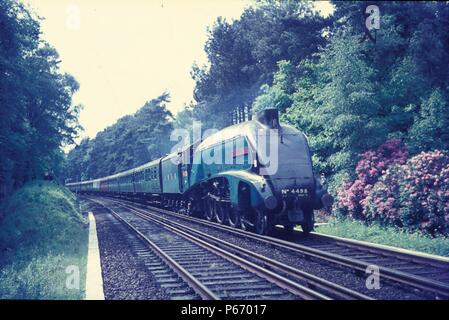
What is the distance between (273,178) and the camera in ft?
35.3

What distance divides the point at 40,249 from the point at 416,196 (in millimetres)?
11677

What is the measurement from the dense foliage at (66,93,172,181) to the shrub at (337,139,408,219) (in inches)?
1722

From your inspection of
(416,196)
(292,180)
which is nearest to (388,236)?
(416,196)

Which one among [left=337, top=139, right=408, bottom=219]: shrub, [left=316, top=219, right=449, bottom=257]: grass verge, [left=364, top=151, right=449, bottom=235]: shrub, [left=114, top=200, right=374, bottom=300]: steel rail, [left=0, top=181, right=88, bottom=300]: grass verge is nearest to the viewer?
[left=114, top=200, right=374, bottom=300]: steel rail

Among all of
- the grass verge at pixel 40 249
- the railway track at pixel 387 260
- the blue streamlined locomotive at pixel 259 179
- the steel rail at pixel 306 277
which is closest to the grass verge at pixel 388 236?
the railway track at pixel 387 260

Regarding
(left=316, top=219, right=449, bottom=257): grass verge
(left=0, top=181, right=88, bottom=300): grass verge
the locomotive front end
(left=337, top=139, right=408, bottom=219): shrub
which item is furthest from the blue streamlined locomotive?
(left=0, top=181, right=88, bottom=300): grass verge

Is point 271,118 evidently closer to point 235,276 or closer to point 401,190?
point 401,190

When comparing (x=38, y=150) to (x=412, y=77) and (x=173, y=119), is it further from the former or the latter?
(x=173, y=119)

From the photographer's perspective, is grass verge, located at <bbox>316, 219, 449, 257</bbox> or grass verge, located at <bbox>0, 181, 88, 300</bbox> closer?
grass verge, located at <bbox>0, 181, 88, 300</bbox>

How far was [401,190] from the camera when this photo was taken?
11516 mm

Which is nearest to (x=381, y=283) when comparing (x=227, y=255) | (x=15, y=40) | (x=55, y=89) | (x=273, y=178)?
(x=227, y=255)

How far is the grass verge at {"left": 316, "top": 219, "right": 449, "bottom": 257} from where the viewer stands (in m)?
8.95

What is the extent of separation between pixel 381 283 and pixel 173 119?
65172 mm

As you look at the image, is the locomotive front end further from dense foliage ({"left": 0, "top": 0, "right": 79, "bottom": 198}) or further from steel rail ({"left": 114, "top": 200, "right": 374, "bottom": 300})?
dense foliage ({"left": 0, "top": 0, "right": 79, "bottom": 198})
